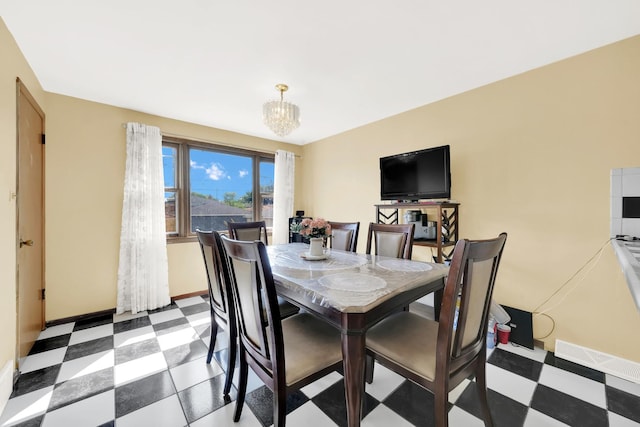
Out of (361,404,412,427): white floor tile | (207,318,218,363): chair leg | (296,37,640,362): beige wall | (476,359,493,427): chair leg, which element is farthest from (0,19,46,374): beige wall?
(296,37,640,362): beige wall

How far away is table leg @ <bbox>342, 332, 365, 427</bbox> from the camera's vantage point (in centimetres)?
109

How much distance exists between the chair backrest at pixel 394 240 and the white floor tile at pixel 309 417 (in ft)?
4.07

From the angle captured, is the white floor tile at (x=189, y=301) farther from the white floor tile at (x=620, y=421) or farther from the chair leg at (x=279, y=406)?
the white floor tile at (x=620, y=421)

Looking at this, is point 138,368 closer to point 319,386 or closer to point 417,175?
point 319,386

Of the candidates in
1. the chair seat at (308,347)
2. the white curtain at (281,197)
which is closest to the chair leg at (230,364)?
the chair seat at (308,347)

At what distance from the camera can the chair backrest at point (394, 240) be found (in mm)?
2129

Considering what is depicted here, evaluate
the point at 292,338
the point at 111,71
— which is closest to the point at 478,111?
the point at 292,338

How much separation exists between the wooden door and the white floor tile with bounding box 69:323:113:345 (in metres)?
0.27

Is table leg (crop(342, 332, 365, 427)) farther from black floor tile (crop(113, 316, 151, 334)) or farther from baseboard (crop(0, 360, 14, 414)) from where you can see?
black floor tile (crop(113, 316, 151, 334))

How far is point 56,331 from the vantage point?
2.43 meters

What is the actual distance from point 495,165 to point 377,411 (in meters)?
2.23

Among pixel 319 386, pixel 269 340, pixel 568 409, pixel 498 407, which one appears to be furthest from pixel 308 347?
pixel 568 409

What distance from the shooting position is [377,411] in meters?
1.48

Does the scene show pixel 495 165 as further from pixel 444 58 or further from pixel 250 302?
pixel 250 302
